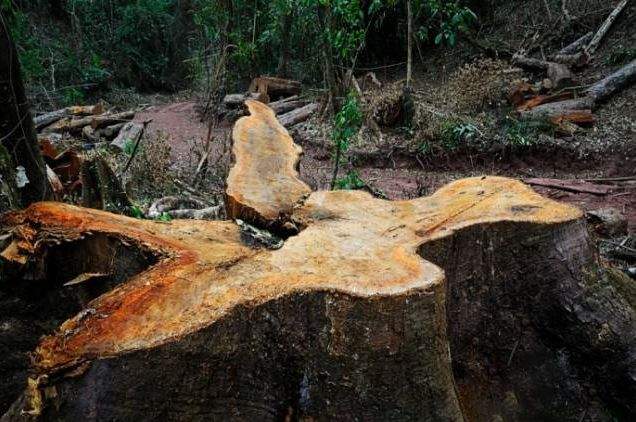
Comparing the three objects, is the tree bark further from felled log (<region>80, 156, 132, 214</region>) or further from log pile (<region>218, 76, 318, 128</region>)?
felled log (<region>80, 156, 132, 214</region>)

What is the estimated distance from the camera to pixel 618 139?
22.9 feet

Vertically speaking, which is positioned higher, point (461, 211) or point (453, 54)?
point (461, 211)

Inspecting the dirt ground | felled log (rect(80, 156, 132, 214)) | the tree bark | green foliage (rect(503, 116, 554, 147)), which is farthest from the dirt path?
the tree bark

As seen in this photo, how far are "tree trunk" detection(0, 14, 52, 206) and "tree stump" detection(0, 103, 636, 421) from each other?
2.91 feet

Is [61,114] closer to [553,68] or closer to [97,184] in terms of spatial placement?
[97,184]

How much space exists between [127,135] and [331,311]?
788cm

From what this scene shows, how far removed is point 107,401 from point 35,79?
12.1 meters

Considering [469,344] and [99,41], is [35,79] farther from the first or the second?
[469,344]

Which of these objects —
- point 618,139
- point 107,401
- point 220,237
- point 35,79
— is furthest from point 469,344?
point 35,79

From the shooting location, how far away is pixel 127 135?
27.9ft

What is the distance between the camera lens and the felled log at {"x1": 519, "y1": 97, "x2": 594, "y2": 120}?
7.48 meters

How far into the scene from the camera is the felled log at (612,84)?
25.9 ft

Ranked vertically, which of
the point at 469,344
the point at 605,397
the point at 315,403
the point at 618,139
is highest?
the point at 315,403

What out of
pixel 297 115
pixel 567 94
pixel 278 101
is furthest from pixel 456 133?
pixel 278 101
